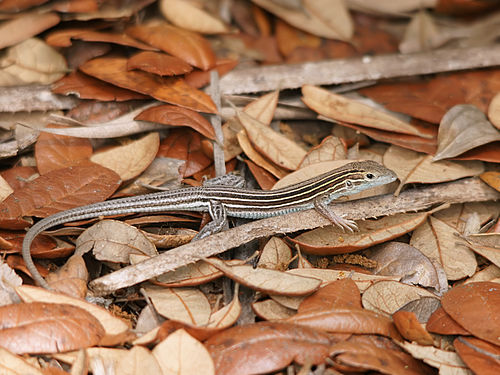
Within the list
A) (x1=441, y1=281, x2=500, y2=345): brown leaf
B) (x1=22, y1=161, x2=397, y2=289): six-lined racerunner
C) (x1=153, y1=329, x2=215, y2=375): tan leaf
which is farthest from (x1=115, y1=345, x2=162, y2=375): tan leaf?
(x1=441, y1=281, x2=500, y2=345): brown leaf

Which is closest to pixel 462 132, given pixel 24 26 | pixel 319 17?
pixel 319 17

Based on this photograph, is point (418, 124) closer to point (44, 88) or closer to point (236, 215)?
point (236, 215)

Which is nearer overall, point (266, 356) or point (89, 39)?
point (266, 356)

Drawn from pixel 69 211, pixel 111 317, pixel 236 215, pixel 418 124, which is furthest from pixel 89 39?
pixel 418 124

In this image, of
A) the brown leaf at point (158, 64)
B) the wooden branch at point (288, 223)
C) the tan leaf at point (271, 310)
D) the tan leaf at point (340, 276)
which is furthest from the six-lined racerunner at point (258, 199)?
the brown leaf at point (158, 64)

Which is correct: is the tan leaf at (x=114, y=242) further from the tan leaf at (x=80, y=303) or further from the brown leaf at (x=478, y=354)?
the brown leaf at (x=478, y=354)

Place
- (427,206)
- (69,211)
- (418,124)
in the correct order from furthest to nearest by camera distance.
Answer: (418,124)
(427,206)
(69,211)
